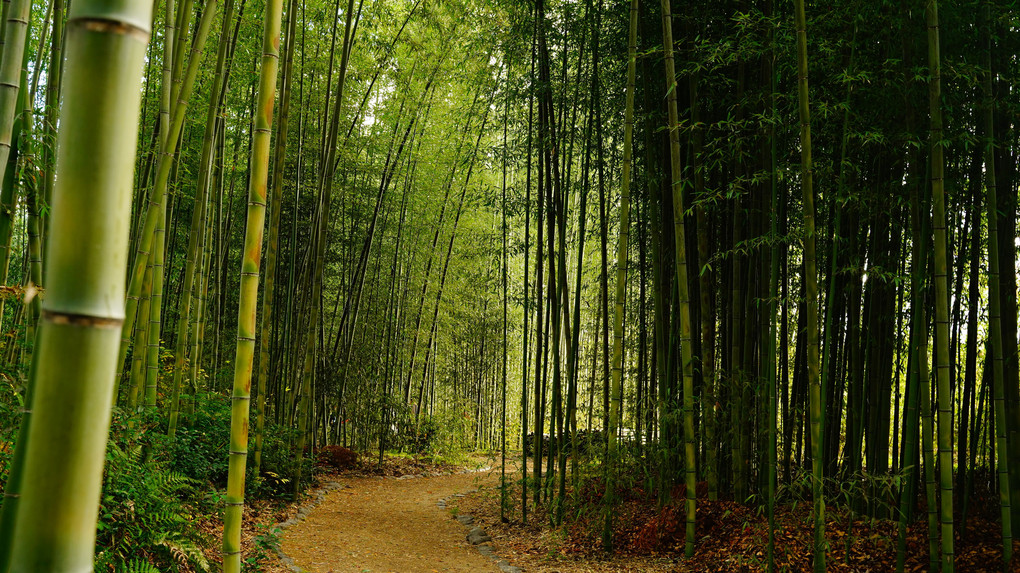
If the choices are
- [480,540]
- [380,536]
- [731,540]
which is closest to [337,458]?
[380,536]

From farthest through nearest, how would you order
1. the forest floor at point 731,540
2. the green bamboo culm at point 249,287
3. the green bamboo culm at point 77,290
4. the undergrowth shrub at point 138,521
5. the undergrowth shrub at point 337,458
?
the undergrowth shrub at point 337,458
the forest floor at point 731,540
the undergrowth shrub at point 138,521
the green bamboo culm at point 249,287
the green bamboo culm at point 77,290

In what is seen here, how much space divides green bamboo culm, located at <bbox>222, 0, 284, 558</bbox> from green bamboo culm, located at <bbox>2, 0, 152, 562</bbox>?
88 cm

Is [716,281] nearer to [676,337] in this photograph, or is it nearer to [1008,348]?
[676,337]

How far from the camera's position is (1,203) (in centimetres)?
180

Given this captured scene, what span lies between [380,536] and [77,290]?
16.9 feet

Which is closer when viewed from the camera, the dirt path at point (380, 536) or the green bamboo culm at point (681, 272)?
the green bamboo culm at point (681, 272)

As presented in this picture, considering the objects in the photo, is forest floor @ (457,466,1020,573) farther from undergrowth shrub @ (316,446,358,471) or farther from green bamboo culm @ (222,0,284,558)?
undergrowth shrub @ (316,446,358,471)

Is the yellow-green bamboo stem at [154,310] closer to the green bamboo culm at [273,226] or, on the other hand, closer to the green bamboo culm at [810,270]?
the green bamboo culm at [273,226]

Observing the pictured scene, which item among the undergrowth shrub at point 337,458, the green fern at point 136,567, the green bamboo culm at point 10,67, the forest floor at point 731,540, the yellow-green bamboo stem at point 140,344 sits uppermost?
the green bamboo culm at point 10,67

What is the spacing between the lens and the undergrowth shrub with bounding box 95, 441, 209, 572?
2654 mm

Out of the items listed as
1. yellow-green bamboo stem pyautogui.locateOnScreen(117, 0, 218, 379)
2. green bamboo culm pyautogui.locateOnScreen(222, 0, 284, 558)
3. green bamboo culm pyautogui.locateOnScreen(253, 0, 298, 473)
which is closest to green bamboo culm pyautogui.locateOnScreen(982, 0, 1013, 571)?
green bamboo culm pyautogui.locateOnScreen(222, 0, 284, 558)

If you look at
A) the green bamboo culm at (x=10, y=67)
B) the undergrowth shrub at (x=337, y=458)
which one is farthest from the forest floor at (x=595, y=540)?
the green bamboo culm at (x=10, y=67)

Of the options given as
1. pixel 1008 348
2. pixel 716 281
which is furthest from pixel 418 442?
pixel 1008 348

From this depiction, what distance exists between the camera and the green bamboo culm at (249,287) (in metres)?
1.39
